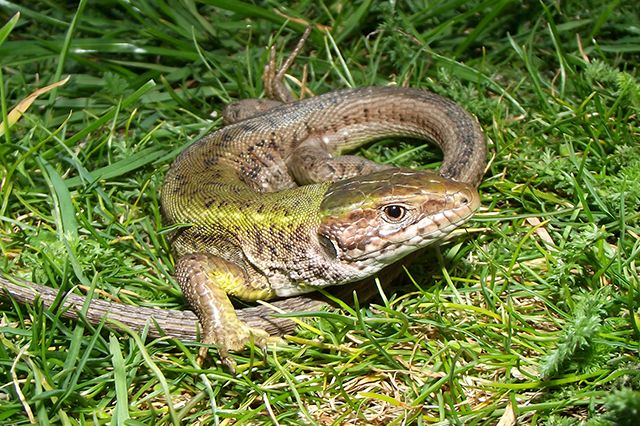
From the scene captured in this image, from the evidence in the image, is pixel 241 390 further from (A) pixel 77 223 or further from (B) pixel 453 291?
(A) pixel 77 223

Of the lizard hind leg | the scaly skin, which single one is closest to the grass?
the lizard hind leg

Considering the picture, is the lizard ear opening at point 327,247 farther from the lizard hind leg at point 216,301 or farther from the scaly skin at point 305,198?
the lizard hind leg at point 216,301

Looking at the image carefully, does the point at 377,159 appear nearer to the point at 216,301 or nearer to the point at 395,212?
the point at 395,212

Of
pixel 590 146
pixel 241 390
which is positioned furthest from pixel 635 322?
pixel 241 390

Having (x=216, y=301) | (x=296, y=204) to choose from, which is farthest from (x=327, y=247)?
(x=216, y=301)

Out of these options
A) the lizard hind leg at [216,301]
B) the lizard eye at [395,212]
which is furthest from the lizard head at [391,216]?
the lizard hind leg at [216,301]

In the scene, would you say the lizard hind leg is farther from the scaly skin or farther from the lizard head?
the lizard head
